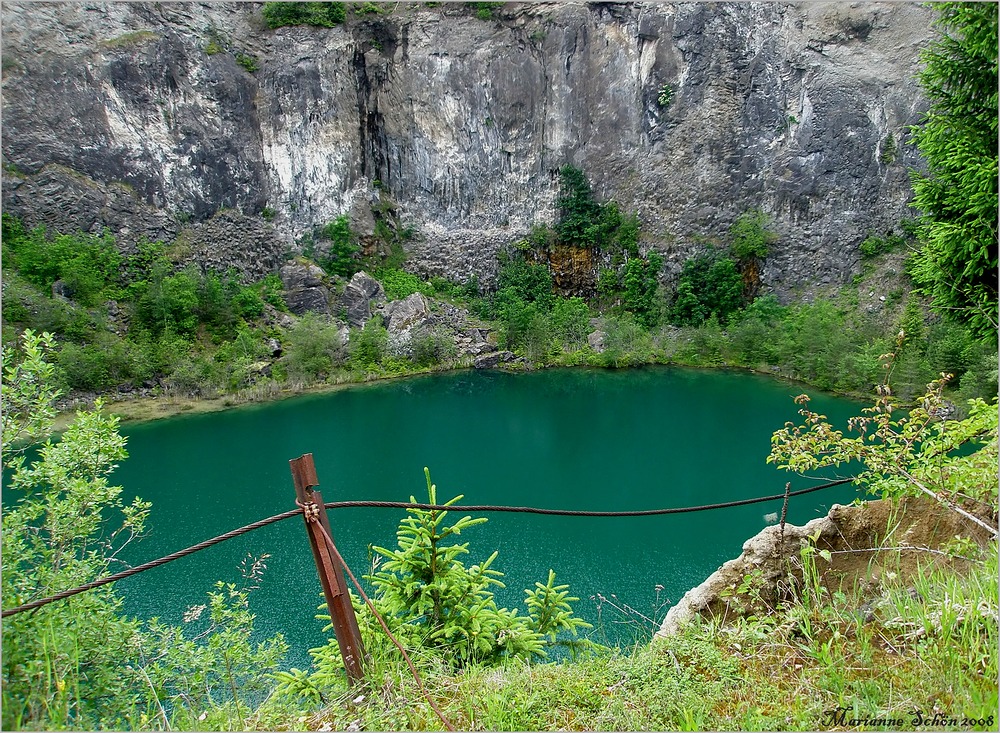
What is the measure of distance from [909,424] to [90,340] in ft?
76.6

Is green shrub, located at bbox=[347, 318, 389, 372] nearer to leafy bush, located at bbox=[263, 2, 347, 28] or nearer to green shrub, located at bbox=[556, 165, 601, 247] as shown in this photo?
green shrub, located at bbox=[556, 165, 601, 247]

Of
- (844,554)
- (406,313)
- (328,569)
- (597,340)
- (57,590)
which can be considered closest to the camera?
(328,569)

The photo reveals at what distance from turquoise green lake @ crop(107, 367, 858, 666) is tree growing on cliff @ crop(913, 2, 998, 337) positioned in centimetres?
355

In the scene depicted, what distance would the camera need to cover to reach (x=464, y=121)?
3080 cm

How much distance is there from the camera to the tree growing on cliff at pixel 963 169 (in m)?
4.52

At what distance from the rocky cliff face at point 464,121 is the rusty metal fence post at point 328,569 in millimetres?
26317

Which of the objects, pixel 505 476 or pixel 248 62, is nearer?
pixel 505 476

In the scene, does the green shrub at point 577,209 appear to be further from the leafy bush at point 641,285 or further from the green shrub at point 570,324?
the green shrub at point 570,324

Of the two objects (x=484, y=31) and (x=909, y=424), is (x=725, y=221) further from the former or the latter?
(x=909, y=424)

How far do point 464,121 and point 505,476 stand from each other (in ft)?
74.3

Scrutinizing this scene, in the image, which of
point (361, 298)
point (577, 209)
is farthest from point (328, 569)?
point (577, 209)

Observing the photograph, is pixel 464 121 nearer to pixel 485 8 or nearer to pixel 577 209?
pixel 485 8

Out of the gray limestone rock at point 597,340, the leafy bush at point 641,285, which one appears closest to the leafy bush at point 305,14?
the leafy bush at point 641,285

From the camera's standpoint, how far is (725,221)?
28328 mm
